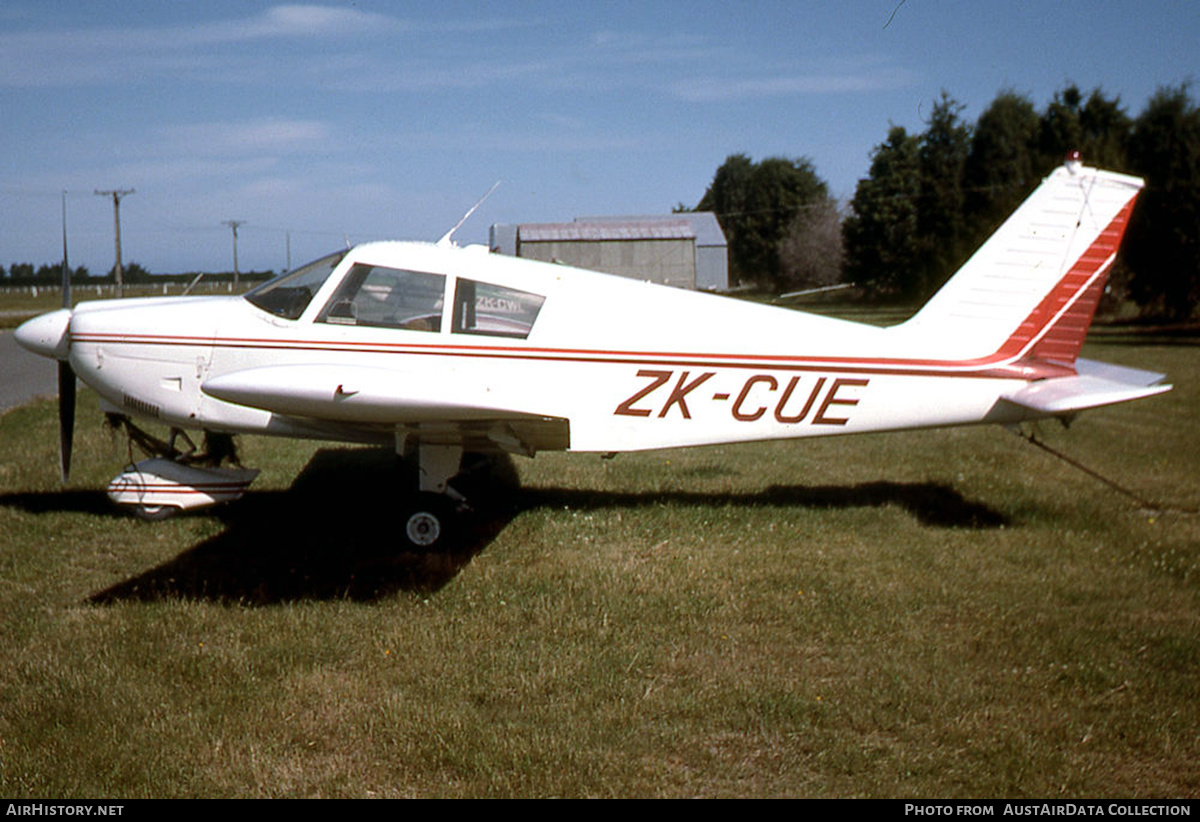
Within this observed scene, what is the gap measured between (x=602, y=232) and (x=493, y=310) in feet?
97.0

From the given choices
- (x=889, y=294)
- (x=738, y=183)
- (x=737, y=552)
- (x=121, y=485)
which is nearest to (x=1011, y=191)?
(x=889, y=294)

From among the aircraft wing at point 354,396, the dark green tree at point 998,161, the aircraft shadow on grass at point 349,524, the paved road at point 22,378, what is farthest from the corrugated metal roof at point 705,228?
the aircraft wing at point 354,396

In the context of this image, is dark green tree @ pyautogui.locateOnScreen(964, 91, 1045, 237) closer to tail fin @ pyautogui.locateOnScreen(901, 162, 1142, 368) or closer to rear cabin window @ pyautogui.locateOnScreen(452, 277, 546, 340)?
tail fin @ pyautogui.locateOnScreen(901, 162, 1142, 368)

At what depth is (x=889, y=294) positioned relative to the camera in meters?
44.6

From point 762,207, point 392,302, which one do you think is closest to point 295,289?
point 392,302

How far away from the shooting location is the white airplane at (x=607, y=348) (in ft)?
20.1

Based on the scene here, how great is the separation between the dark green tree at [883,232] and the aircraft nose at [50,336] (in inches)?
1503

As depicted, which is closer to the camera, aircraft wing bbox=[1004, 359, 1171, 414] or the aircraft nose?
aircraft wing bbox=[1004, 359, 1171, 414]

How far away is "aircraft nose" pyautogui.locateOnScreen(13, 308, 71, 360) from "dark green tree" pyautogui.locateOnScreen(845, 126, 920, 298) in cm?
3818

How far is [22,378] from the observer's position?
17.6m

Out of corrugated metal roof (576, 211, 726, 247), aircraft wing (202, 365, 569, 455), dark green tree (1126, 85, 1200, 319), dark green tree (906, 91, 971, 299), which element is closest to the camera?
aircraft wing (202, 365, 569, 455)

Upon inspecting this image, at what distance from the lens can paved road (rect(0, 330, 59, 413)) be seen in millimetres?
14383

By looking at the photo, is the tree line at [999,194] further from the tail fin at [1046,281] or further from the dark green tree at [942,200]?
the tail fin at [1046,281]

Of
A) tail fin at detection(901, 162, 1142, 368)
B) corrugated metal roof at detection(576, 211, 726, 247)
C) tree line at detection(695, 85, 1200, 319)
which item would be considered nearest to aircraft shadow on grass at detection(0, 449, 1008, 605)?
tail fin at detection(901, 162, 1142, 368)
